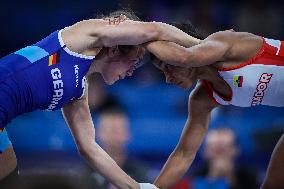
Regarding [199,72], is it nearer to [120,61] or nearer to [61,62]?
[120,61]

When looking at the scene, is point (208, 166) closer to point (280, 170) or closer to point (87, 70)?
point (280, 170)

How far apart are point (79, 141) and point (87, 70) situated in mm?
544

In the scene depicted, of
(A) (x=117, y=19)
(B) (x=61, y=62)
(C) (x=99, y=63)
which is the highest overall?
(A) (x=117, y=19)

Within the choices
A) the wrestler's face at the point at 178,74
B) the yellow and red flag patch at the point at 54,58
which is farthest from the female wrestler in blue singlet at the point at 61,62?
the wrestler's face at the point at 178,74

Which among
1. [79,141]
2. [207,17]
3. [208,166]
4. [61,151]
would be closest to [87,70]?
[79,141]

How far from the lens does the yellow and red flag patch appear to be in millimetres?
3457

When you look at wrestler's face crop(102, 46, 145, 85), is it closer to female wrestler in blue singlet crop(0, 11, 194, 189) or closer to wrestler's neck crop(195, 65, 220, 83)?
female wrestler in blue singlet crop(0, 11, 194, 189)

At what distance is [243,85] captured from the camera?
12.5 feet

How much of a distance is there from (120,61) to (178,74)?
1.30ft

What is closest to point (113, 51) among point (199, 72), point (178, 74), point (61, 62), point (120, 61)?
point (120, 61)

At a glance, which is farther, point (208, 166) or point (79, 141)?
point (208, 166)

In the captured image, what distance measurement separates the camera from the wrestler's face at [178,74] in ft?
12.8

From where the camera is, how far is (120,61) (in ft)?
12.2

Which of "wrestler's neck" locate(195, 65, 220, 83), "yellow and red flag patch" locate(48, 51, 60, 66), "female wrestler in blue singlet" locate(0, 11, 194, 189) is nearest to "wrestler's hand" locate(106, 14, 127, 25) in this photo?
"female wrestler in blue singlet" locate(0, 11, 194, 189)
